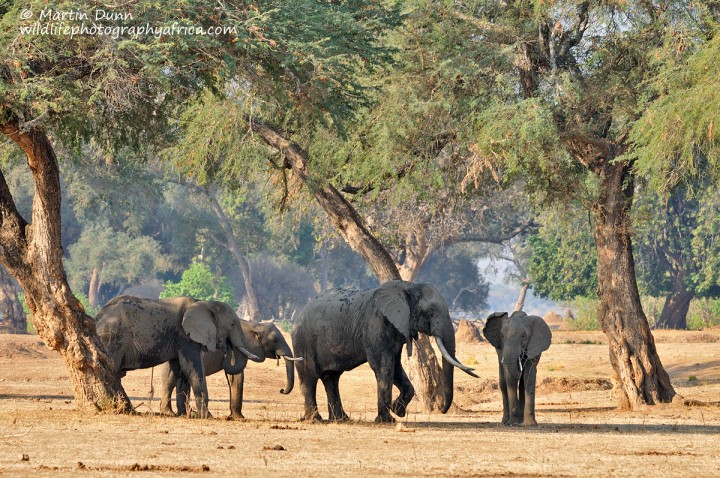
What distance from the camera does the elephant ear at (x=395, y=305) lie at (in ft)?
59.3

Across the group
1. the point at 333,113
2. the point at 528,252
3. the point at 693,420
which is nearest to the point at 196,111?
the point at 333,113

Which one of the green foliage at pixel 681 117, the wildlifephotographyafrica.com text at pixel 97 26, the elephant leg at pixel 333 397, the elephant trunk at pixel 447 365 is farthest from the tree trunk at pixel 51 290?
the green foliage at pixel 681 117

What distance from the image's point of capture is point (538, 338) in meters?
21.0

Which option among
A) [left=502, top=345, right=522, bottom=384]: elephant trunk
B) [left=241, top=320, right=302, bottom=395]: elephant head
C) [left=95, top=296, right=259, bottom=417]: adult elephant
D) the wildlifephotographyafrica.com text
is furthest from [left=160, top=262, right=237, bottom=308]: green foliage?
the wildlifephotographyafrica.com text

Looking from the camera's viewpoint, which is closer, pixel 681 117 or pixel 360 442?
pixel 360 442

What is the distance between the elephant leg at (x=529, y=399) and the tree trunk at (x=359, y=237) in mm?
3481

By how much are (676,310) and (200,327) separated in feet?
169

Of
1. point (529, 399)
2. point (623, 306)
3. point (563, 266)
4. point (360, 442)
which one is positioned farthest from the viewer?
point (563, 266)

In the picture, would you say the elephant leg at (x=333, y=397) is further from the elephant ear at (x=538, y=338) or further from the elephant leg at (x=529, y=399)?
the elephant ear at (x=538, y=338)

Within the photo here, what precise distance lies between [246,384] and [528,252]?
197ft

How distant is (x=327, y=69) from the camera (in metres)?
18.7

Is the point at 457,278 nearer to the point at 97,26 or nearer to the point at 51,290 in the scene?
the point at 51,290

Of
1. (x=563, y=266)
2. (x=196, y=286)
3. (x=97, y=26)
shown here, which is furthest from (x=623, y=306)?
(x=196, y=286)

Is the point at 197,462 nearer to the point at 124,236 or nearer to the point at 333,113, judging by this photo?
the point at 333,113
